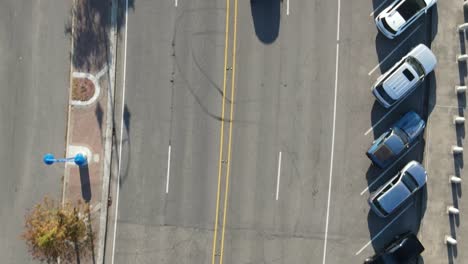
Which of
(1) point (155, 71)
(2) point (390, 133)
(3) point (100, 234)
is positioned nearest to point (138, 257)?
(3) point (100, 234)

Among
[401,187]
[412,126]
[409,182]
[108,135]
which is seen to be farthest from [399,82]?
[108,135]

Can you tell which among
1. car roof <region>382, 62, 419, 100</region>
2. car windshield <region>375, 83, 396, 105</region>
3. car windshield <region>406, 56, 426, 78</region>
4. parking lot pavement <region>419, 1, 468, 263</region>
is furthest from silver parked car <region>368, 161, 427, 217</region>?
car windshield <region>406, 56, 426, 78</region>

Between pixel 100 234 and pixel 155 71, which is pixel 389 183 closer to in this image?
pixel 155 71

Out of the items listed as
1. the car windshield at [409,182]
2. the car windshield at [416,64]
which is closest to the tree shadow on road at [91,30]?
the car windshield at [416,64]

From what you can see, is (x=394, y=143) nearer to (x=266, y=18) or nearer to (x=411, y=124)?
(x=411, y=124)

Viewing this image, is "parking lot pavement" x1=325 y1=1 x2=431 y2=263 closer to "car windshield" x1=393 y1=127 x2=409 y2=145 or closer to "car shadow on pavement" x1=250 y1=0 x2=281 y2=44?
"car windshield" x1=393 y1=127 x2=409 y2=145

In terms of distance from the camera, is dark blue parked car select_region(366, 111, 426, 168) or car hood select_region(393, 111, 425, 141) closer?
dark blue parked car select_region(366, 111, 426, 168)

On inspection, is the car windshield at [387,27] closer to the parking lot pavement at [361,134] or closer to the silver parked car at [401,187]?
the parking lot pavement at [361,134]
